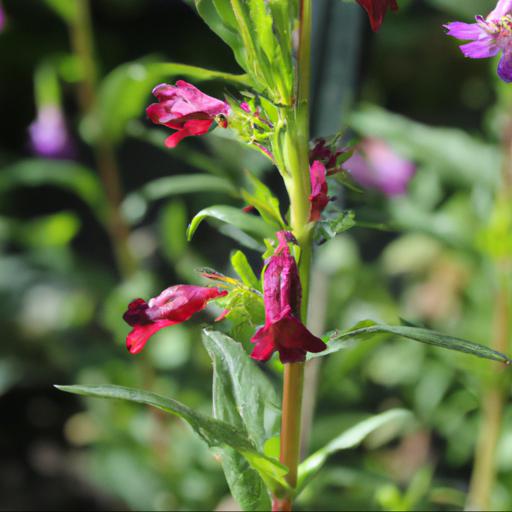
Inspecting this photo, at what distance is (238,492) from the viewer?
1.67 feet

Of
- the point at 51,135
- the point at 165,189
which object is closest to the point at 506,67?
the point at 165,189

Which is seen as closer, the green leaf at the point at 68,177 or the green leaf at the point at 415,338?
the green leaf at the point at 415,338

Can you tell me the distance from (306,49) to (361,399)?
97 centimetres

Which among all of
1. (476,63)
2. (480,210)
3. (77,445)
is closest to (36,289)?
(77,445)

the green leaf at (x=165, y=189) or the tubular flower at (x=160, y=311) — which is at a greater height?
the tubular flower at (x=160, y=311)

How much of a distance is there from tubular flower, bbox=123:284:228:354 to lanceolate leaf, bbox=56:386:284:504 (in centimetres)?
4

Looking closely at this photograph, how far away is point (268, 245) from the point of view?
462 millimetres

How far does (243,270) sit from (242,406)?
106mm

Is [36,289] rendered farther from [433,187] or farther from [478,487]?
[478,487]

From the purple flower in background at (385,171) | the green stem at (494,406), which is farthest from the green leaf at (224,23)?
the purple flower in background at (385,171)

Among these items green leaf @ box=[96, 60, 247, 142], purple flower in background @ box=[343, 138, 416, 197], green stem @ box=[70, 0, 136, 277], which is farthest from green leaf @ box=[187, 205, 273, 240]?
purple flower in background @ box=[343, 138, 416, 197]

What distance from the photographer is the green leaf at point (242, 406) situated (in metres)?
0.51

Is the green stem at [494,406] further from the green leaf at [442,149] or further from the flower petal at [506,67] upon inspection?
the flower petal at [506,67]

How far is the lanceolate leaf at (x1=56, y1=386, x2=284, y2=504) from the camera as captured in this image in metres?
0.40
